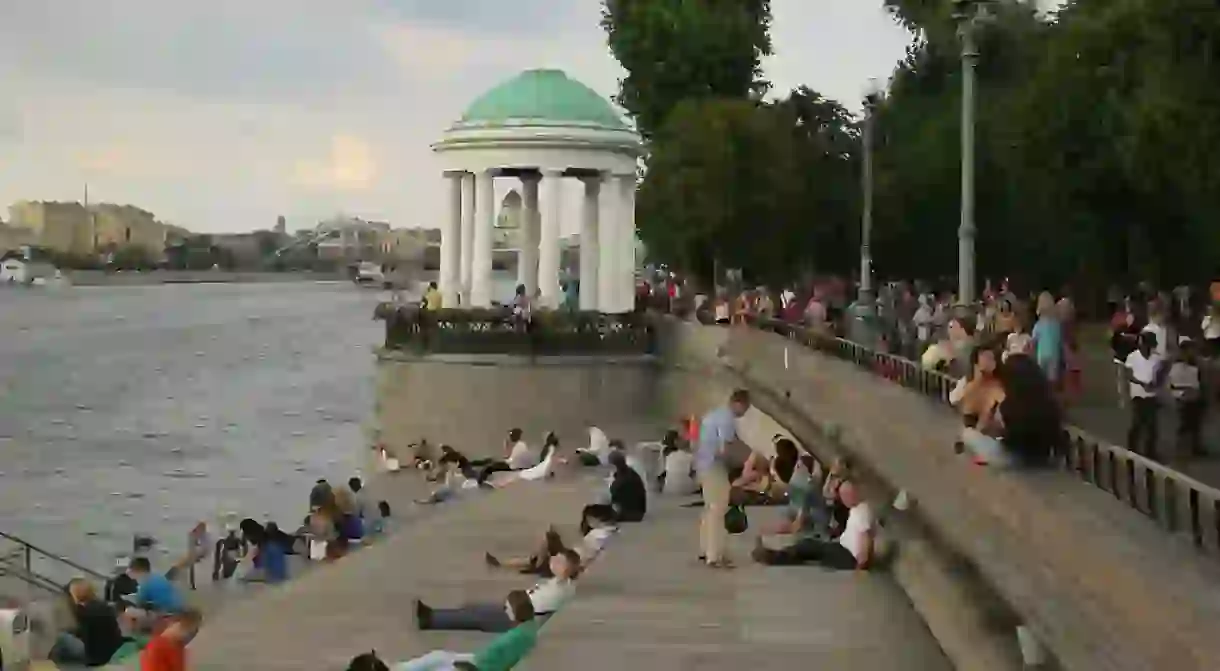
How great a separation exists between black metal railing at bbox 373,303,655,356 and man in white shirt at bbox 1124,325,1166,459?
969 inches

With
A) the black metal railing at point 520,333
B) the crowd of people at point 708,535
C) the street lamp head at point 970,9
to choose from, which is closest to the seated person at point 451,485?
the black metal railing at point 520,333

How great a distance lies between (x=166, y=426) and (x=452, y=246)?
21.7 meters

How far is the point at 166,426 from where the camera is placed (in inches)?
2498

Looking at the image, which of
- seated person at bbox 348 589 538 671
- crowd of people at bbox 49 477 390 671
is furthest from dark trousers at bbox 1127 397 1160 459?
crowd of people at bbox 49 477 390 671

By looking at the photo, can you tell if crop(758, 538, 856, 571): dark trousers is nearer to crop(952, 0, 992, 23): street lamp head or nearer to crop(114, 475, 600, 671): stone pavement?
crop(114, 475, 600, 671): stone pavement

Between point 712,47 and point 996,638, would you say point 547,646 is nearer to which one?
point 996,638

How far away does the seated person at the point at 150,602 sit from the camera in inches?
777

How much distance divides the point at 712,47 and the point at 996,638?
42.5 m

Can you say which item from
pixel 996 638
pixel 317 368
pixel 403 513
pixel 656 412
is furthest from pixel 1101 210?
pixel 317 368

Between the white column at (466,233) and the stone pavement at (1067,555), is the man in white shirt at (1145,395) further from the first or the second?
the white column at (466,233)

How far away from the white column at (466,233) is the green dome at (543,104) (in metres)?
1.64

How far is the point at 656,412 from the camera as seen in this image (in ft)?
133

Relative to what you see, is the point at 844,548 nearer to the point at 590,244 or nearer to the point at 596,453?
the point at 596,453

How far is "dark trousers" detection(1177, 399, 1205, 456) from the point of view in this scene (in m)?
16.4
